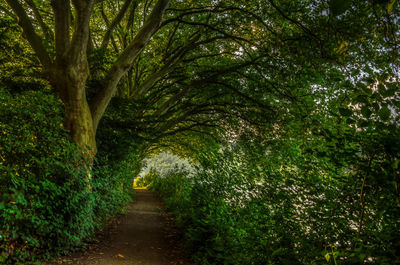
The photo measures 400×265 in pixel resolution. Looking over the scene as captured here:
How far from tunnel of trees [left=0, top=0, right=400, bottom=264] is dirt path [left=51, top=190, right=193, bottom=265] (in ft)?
1.65

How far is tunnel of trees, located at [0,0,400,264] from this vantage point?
7.39 feet

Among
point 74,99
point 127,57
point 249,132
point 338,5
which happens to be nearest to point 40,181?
point 74,99

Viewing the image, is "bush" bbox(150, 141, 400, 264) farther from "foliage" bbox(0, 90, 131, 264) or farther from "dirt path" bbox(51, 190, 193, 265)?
"foliage" bbox(0, 90, 131, 264)

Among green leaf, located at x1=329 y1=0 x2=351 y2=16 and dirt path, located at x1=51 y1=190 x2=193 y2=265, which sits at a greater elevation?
green leaf, located at x1=329 y1=0 x2=351 y2=16

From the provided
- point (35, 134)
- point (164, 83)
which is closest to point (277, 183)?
point (35, 134)

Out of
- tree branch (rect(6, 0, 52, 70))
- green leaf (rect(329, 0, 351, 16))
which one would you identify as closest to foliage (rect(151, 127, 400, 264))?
green leaf (rect(329, 0, 351, 16))

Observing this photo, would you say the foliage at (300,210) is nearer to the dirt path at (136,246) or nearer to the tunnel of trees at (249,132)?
the tunnel of trees at (249,132)

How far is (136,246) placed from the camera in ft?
23.2

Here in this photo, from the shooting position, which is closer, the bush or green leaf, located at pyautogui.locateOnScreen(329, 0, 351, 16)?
green leaf, located at pyautogui.locateOnScreen(329, 0, 351, 16)

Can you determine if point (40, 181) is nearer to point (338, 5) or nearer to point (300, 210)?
point (300, 210)

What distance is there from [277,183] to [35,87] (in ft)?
20.2

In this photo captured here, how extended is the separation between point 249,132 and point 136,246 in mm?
6598

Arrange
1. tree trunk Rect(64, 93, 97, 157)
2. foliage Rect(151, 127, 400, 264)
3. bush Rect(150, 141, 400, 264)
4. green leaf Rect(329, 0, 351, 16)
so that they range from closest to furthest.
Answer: green leaf Rect(329, 0, 351, 16) → foliage Rect(151, 127, 400, 264) → bush Rect(150, 141, 400, 264) → tree trunk Rect(64, 93, 97, 157)

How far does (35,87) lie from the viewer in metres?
6.08
